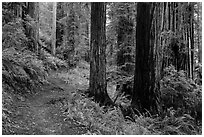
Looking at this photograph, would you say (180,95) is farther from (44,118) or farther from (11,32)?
(11,32)

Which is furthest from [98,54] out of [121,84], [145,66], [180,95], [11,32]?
[11,32]

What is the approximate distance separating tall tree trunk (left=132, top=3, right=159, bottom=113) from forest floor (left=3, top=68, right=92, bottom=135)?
2627mm

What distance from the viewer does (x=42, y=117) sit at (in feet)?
24.2

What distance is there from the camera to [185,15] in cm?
1168

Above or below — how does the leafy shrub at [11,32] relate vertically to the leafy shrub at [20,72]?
above

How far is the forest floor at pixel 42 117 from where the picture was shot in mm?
6410

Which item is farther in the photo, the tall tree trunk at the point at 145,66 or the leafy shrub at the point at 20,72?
the leafy shrub at the point at 20,72

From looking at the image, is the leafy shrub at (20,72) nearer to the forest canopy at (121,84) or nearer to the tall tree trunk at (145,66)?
the forest canopy at (121,84)

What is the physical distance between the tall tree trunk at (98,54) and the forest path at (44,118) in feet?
4.11

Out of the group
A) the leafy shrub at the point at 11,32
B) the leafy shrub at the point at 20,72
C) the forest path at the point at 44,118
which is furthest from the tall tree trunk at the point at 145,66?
the leafy shrub at the point at 11,32

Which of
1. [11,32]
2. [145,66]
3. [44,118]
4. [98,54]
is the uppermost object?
[11,32]

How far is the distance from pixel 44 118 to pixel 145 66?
3628mm

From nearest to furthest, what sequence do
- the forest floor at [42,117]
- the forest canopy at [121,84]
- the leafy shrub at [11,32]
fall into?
the forest floor at [42,117] → the forest canopy at [121,84] → the leafy shrub at [11,32]

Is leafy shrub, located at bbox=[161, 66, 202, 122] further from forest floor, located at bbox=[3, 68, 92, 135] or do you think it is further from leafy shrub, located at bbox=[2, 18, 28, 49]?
leafy shrub, located at bbox=[2, 18, 28, 49]
